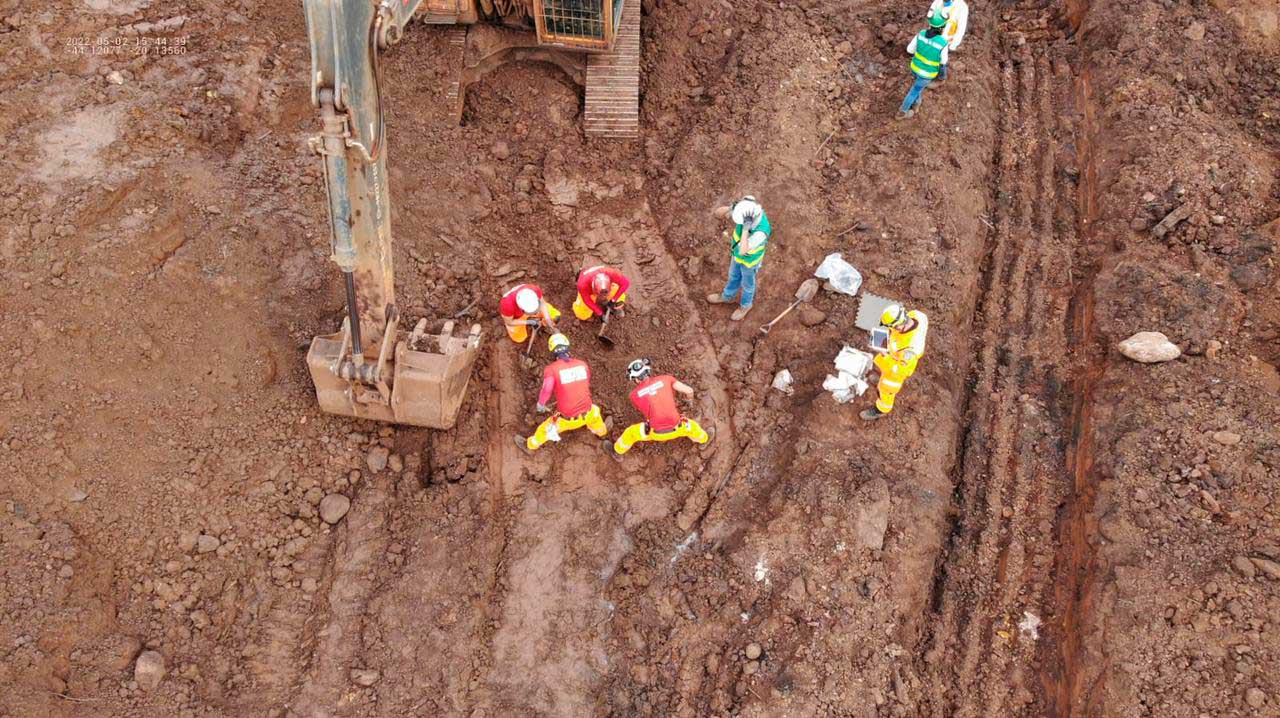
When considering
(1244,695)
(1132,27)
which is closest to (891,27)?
(1132,27)

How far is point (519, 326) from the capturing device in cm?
847

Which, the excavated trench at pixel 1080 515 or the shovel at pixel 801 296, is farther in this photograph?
the shovel at pixel 801 296

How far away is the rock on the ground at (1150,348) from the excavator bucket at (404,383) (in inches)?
248

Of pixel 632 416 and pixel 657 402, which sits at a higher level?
pixel 657 402

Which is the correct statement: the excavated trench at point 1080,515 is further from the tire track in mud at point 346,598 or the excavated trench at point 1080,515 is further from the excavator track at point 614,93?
the tire track in mud at point 346,598

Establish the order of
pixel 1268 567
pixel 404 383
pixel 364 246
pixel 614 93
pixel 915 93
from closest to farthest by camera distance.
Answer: pixel 364 246
pixel 1268 567
pixel 404 383
pixel 915 93
pixel 614 93

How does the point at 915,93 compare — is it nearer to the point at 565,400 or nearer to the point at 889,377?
the point at 889,377

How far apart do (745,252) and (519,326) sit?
7.94 feet

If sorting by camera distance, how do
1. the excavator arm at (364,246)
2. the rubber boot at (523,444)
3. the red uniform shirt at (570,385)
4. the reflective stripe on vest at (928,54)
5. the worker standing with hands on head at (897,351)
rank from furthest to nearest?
the reflective stripe on vest at (928,54) → the rubber boot at (523,444) → the red uniform shirt at (570,385) → the worker standing with hands on head at (897,351) → the excavator arm at (364,246)

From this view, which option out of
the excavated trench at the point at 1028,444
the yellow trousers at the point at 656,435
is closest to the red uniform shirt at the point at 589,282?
the yellow trousers at the point at 656,435

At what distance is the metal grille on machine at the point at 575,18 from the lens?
9.56m

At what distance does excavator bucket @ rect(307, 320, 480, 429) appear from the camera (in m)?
7.11

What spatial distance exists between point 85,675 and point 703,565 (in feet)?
15.9

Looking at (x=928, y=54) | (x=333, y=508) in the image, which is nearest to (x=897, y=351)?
(x=928, y=54)
